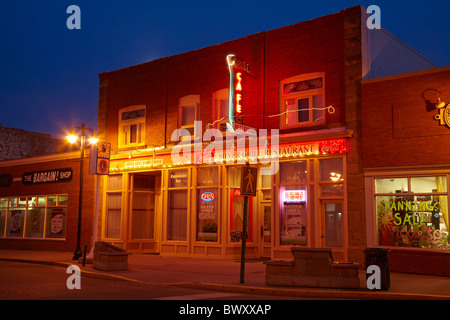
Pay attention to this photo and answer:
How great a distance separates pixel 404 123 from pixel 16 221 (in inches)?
912

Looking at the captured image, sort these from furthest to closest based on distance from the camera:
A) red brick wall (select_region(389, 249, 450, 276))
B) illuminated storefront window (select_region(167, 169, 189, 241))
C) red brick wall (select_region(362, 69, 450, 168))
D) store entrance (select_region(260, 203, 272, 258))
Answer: illuminated storefront window (select_region(167, 169, 189, 241)), store entrance (select_region(260, 203, 272, 258)), red brick wall (select_region(362, 69, 450, 168)), red brick wall (select_region(389, 249, 450, 276))

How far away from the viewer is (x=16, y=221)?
2953 cm

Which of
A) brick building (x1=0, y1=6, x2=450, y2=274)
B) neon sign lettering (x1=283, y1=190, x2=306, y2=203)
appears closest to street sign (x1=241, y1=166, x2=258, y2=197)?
brick building (x1=0, y1=6, x2=450, y2=274)

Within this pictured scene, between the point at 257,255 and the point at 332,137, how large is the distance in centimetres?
642

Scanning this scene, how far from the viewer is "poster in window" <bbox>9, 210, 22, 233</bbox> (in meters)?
29.3

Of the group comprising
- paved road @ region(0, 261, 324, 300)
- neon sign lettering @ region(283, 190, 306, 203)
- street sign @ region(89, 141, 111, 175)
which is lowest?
paved road @ region(0, 261, 324, 300)

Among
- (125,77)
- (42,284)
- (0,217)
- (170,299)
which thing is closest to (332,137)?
(170,299)

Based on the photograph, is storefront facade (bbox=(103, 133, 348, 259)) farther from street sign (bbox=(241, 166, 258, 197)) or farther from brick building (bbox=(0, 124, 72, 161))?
brick building (bbox=(0, 124, 72, 161))

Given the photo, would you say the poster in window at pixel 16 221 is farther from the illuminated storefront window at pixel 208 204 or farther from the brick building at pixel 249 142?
the illuminated storefront window at pixel 208 204

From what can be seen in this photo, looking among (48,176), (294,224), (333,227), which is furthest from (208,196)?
(48,176)

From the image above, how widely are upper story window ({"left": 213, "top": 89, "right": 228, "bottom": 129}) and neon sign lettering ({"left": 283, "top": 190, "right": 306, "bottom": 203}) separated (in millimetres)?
4439

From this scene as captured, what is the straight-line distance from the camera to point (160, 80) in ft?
76.8

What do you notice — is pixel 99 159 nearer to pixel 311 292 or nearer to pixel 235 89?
pixel 235 89
